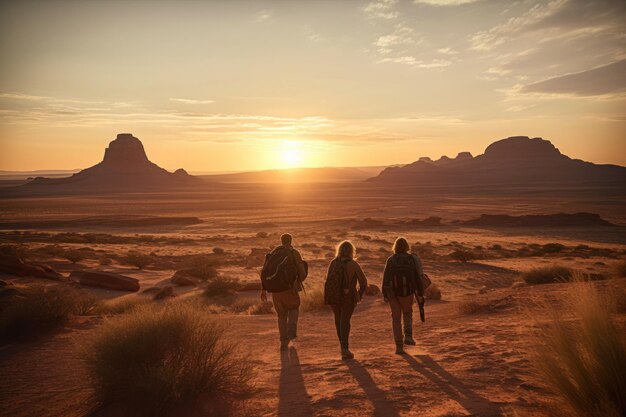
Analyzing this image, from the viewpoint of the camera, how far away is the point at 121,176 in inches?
6097

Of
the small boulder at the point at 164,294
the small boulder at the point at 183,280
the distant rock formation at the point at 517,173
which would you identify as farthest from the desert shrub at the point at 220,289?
the distant rock formation at the point at 517,173

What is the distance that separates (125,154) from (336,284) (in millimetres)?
175966

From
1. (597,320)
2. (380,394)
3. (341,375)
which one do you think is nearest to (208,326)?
(341,375)

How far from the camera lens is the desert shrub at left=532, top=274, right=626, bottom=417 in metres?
3.51

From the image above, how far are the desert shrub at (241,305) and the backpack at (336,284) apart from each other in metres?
6.75

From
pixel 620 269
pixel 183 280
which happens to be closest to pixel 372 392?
pixel 620 269

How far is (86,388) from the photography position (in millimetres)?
5949

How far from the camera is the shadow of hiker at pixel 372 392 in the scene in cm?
459

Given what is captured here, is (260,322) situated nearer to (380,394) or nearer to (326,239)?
A: (380,394)

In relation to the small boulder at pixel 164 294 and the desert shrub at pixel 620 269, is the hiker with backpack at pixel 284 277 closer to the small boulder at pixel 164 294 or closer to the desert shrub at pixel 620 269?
the small boulder at pixel 164 294

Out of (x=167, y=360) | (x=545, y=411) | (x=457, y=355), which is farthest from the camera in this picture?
(x=457, y=355)

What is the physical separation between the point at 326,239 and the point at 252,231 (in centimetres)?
1195

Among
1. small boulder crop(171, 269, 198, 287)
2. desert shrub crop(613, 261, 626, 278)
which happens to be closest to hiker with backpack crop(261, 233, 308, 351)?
desert shrub crop(613, 261, 626, 278)

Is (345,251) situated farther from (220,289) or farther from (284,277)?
(220,289)
